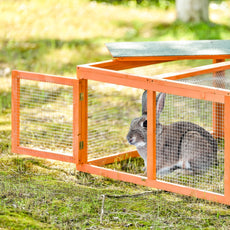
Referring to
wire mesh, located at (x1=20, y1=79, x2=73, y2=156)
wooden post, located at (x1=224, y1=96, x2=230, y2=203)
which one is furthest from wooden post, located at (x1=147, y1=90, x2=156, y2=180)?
wire mesh, located at (x1=20, y1=79, x2=73, y2=156)

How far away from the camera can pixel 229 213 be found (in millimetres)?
5113

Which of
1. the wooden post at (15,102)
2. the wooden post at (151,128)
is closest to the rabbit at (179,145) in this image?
the wooden post at (151,128)

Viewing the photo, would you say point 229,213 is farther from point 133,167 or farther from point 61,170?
point 61,170

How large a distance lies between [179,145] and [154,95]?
650 mm

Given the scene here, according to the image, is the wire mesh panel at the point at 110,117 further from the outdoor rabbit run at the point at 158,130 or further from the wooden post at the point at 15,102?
the wooden post at the point at 15,102

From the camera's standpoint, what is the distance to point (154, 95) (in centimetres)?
547

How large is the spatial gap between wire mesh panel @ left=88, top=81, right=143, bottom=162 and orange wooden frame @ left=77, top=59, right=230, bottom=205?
69 centimetres

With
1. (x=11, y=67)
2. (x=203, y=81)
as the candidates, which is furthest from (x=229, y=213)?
(x=11, y=67)

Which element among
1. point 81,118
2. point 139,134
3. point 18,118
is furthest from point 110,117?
point 139,134

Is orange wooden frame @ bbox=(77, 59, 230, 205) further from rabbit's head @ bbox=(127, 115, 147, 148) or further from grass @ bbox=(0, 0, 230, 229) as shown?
rabbit's head @ bbox=(127, 115, 147, 148)

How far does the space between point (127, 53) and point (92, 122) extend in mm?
2262

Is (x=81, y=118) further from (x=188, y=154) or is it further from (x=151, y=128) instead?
(x=188, y=154)

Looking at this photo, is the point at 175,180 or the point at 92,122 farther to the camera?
the point at 92,122

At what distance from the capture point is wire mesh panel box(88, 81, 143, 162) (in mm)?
7102
